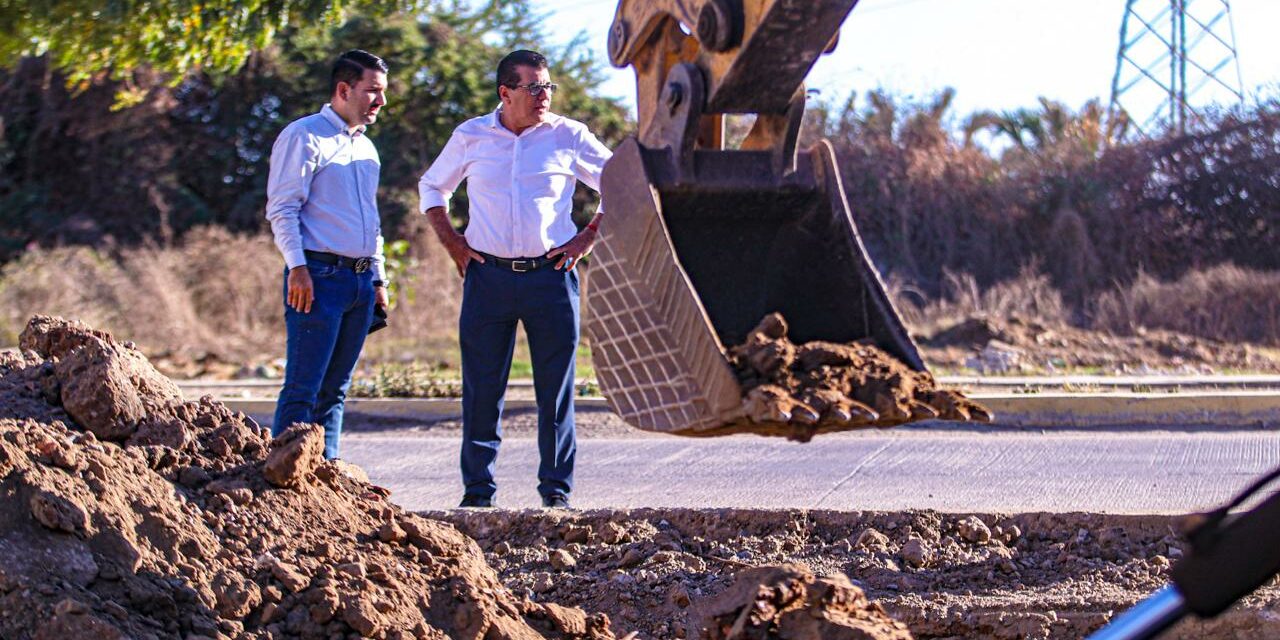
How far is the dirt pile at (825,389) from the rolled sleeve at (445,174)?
6.12 ft

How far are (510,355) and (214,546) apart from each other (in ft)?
8.11

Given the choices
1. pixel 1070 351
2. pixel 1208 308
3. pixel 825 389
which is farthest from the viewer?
pixel 1208 308

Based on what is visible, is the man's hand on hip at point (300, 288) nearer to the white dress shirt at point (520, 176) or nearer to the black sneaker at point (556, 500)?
the white dress shirt at point (520, 176)

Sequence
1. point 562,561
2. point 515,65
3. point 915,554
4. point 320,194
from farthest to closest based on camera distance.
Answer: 1. point 320,194
2. point 515,65
3. point 562,561
4. point 915,554

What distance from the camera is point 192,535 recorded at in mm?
3395

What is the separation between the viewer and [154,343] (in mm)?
16391

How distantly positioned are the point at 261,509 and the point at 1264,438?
6837 mm

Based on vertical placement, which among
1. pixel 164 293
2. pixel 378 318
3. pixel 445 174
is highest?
pixel 445 174

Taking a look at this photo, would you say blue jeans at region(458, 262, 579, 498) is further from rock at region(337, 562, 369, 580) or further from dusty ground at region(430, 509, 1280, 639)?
rock at region(337, 562, 369, 580)

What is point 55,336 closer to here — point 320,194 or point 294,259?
point 294,259

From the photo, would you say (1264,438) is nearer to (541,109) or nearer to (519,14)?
(541,109)

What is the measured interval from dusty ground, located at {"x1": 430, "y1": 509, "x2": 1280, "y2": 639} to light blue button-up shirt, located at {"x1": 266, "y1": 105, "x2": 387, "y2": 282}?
1.25 m

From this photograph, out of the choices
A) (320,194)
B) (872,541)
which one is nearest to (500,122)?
(320,194)

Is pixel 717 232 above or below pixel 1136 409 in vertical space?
above
